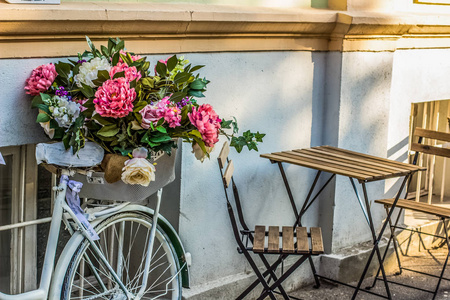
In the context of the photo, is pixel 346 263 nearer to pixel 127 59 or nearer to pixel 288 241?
pixel 288 241

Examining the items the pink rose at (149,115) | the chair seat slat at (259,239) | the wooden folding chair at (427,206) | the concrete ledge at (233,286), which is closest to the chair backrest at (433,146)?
the wooden folding chair at (427,206)

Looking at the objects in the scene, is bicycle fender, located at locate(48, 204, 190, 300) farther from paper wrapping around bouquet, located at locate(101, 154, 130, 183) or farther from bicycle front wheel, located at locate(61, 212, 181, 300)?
paper wrapping around bouquet, located at locate(101, 154, 130, 183)

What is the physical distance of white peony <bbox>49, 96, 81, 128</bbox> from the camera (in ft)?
12.0

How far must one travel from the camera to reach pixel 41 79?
12.5 feet

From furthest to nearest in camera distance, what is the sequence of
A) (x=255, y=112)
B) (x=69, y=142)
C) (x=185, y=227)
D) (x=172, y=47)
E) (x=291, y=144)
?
1. (x=291, y=144)
2. (x=255, y=112)
3. (x=185, y=227)
4. (x=172, y=47)
5. (x=69, y=142)

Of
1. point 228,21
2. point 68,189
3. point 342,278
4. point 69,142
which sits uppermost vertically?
point 228,21

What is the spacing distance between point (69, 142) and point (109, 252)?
1390mm

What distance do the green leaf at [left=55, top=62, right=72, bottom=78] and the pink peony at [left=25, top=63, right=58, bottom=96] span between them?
0.14 feet

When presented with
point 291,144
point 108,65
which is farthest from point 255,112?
point 108,65

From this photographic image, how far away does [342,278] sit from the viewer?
5.98 metres

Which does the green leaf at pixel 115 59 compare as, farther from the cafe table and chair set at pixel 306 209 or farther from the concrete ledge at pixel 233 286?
the concrete ledge at pixel 233 286

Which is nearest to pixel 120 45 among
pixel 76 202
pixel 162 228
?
pixel 76 202

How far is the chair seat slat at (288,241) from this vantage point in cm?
456

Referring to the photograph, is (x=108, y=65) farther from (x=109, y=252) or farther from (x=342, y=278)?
(x=342, y=278)
